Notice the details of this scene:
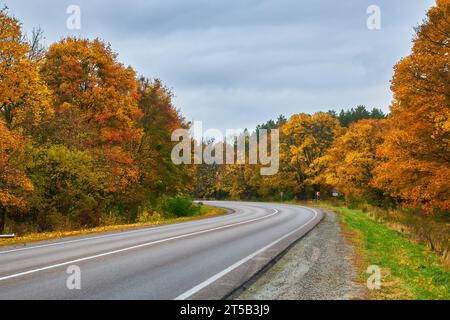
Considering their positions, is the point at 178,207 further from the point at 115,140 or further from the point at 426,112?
the point at 426,112

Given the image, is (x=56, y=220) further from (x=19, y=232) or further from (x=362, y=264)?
(x=362, y=264)

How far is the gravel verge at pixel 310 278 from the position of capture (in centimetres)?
719

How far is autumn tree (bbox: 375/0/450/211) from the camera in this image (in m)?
19.3

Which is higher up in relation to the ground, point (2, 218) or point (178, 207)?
point (2, 218)

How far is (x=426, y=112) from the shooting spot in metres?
20.2

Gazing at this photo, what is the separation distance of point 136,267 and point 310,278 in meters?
3.76

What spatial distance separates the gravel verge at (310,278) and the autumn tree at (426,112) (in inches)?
334

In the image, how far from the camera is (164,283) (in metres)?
7.84

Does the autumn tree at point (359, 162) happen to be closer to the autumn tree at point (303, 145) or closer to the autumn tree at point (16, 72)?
the autumn tree at point (303, 145)

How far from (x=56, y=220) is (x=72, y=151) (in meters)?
3.93

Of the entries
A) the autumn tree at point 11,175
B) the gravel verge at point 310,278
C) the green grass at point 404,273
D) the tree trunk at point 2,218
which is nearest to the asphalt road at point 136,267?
the gravel verge at point 310,278

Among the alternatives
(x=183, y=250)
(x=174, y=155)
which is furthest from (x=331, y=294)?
(x=174, y=155)

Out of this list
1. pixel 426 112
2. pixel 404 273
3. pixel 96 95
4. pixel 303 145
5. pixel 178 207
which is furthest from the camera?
pixel 303 145

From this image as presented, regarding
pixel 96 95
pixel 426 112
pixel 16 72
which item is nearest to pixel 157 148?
pixel 96 95
